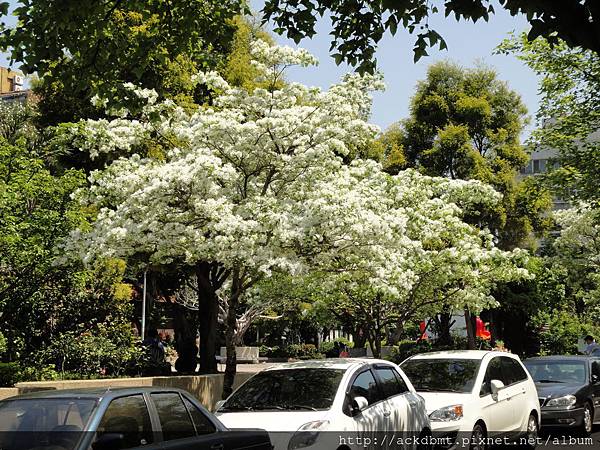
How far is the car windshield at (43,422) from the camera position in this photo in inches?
223

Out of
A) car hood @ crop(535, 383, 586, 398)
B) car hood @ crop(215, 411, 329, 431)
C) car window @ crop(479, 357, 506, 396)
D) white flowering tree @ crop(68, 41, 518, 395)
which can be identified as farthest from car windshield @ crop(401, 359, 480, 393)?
car hood @ crop(215, 411, 329, 431)

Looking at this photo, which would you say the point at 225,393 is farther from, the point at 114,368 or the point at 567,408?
the point at 567,408

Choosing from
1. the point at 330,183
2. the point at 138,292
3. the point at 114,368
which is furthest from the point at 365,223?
the point at 138,292

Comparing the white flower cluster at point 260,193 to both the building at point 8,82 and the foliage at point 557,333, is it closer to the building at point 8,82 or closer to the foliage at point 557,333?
the foliage at point 557,333

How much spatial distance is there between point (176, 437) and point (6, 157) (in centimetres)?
1158

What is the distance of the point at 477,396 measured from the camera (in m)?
11.0

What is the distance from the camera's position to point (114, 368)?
17.5 m

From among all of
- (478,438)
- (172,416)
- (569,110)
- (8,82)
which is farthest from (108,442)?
(8,82)

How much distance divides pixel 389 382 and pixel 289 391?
1488 mm

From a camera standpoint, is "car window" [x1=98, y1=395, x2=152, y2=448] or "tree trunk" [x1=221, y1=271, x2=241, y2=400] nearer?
"car window" [x1=98, y1=395, x2=152, y2=448]

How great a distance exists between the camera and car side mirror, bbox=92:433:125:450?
5.59 m

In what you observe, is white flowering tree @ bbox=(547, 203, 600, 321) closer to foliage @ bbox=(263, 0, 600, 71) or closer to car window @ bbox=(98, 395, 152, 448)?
foliage @ bbox=(263, 0, 600, 71)

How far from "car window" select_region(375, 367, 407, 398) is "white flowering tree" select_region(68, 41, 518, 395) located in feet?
12.1

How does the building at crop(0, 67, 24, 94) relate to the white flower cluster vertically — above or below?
above
